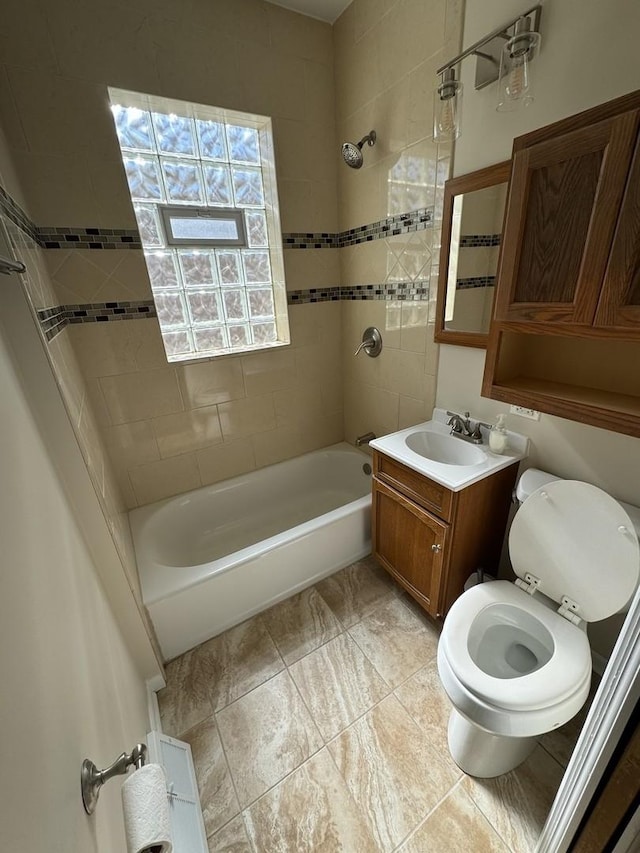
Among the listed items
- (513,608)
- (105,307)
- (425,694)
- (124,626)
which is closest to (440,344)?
(513,608)

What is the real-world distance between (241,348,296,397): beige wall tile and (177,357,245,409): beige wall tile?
0.05 meters

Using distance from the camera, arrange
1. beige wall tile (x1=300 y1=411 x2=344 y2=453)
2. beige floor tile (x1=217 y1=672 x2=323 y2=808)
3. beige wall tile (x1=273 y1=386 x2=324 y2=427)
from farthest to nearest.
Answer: beige wall tile (x1=300 y1=411 x2=344 y2=453) → beige wall tile (x1=273 y1=386 x2=324 y2=427) → beige floor tile (x1=217 y1=672 x2=323 y2=808)

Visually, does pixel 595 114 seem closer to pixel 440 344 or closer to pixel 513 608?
pixel 440 344

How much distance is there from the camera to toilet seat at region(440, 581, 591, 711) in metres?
0.94

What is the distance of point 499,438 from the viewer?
1431 millimetres

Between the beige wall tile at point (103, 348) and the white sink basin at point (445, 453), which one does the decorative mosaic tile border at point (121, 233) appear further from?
the white sink basin at point (445, 453)

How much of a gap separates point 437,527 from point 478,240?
119cm

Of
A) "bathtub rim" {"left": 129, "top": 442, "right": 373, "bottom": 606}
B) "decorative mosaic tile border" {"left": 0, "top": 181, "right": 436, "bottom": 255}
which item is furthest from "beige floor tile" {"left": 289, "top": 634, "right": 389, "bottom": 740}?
"decorative mosaic tile border" {"left": 0, "top": 181, "right": 436, "bottom": 255}

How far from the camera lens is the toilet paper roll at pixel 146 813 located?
0.59m

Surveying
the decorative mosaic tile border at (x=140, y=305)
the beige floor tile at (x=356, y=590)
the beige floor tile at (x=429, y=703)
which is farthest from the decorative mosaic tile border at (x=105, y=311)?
the beige floor tile at (x=429, y=703)

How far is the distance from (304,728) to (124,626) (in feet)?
2.45

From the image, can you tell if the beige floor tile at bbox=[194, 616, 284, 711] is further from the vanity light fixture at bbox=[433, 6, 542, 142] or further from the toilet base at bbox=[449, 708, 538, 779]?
the vanity light fixture at bbox=[433, 6, 542, 142]

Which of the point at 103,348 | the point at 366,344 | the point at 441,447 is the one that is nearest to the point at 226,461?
the point at 103,348

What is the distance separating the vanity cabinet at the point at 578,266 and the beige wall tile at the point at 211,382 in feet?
4.49
